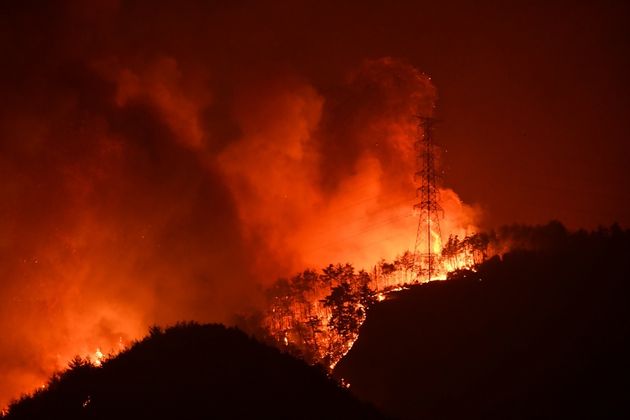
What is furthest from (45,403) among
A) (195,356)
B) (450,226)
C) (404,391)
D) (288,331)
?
(450,226)

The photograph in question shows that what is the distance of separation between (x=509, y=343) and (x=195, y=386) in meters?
33.3

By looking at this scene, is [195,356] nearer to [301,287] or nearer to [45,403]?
[45,403]

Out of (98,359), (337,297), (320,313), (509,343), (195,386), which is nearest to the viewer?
(195,386)

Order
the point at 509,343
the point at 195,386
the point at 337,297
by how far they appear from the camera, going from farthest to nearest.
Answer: the point at 337,297
the point at 509,343
the point at 195,386

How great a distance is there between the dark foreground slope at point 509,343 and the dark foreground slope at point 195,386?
68.2 feet

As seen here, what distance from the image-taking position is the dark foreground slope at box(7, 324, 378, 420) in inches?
739

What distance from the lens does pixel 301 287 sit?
76.9 m

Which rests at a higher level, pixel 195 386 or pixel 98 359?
pixel 98 359

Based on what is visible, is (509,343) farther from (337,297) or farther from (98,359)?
(98,359)

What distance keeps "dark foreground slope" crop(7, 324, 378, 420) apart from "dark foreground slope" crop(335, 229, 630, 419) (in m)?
20.8

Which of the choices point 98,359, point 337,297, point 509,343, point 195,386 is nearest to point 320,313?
point 337,297

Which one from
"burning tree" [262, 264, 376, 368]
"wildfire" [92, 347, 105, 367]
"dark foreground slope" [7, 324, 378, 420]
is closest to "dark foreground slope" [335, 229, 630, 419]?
"burning tree" [262, 264, 376, 368]

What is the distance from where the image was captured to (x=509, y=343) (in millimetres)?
46438

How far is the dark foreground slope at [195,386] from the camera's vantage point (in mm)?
18781
